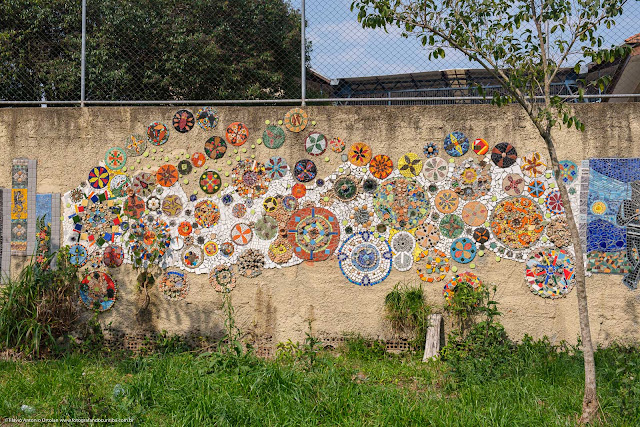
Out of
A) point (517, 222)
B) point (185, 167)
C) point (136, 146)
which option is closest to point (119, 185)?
point (136, 146)

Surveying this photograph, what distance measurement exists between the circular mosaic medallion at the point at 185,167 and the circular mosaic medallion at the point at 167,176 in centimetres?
5

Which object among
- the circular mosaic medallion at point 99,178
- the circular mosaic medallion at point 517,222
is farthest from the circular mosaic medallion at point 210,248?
the circular mosaic medallion at point 517,222

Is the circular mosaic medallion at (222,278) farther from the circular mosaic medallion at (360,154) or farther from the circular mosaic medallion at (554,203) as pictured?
the circular mosaic medallion at (554,203)

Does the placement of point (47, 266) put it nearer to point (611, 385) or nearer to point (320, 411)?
point (320, 411)

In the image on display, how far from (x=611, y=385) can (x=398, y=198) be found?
233 cm

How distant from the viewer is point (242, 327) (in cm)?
547

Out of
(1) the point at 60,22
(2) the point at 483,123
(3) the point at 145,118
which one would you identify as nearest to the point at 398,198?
(2) the point at 483,123

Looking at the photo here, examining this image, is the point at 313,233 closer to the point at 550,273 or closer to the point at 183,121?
the point at 183,121

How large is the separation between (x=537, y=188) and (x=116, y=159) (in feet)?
13.4

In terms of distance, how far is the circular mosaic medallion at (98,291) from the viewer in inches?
219

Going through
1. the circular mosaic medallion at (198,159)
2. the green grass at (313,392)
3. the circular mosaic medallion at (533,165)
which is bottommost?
the green grass at (313,392)

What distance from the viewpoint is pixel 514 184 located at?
5.27 meters

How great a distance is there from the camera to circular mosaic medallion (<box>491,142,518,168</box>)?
5281 mm

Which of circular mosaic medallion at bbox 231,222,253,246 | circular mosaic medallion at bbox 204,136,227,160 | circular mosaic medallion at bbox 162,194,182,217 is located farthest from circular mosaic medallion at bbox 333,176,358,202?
circular mosaic medallion at bbox 162,194,182,217
